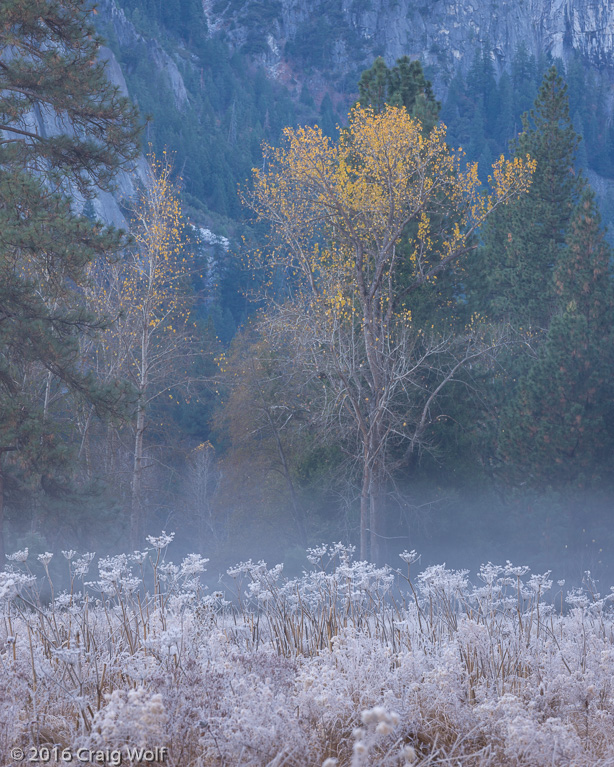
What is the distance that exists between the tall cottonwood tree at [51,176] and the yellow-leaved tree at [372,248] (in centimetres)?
544

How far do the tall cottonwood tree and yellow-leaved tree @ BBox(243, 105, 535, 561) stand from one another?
214 inches

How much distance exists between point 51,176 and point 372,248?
350 inches

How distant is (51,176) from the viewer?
9414mm

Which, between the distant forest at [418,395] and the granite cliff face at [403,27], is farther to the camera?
the granite cliff face at [403,27]

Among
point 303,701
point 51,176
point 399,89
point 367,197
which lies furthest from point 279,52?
point 303,701

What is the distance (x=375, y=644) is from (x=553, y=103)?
921 inches

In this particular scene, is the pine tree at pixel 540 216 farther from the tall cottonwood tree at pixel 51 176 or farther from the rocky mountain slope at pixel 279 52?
the rocky mountain slope at pixel 279 52

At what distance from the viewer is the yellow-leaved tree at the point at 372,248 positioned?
1493 cm

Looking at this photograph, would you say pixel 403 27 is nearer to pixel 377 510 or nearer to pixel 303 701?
pixel 377 510

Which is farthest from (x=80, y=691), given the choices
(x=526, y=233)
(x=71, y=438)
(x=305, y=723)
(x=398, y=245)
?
(x=526, y=233)

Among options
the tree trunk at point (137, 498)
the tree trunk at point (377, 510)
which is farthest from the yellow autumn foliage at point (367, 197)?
the tree trunk at point (137, 498)

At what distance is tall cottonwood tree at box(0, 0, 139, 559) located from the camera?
30.2ft

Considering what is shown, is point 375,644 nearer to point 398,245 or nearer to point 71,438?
point 398,245

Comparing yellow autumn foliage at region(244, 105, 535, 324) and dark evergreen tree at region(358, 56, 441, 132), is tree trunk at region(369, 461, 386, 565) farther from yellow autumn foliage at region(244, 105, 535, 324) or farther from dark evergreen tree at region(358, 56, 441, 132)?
dark evergreen tree at region(358, 56, 441, 132)
